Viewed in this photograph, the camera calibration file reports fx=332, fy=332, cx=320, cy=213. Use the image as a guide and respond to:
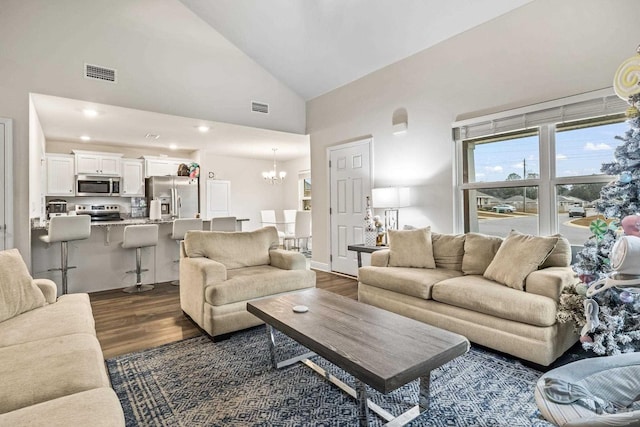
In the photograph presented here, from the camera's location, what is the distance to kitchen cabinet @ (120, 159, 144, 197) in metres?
7.09

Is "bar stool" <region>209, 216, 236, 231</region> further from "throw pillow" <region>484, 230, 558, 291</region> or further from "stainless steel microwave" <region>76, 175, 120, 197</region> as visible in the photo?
"throw pillow" <region>484, 230, 558, 291</region>

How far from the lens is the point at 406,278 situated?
3121 millimetres

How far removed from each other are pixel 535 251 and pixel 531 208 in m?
1.02

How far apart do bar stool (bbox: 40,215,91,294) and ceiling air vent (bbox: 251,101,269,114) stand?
2.96 m

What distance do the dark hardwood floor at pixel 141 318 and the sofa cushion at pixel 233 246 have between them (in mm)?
698

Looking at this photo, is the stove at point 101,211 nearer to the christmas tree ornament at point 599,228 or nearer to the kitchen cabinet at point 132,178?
the kitchen cabinet at point 132,178

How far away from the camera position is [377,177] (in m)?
4.93

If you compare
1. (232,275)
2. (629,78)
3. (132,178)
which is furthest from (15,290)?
(132,178)

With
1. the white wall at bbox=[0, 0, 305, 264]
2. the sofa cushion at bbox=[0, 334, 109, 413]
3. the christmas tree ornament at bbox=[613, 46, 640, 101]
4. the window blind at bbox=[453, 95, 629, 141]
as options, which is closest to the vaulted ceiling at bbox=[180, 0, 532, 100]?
the white wall at bbox=[0, 0, 305, 264]

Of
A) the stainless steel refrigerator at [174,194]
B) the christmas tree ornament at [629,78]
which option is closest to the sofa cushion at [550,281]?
the christmas tree ornament at [629,78]

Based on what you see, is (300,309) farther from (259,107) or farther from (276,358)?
(259,107)

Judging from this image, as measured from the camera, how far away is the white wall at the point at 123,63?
3777 millimetres

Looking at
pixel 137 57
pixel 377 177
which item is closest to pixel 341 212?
pixel 377 177

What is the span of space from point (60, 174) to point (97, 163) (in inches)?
25.5
